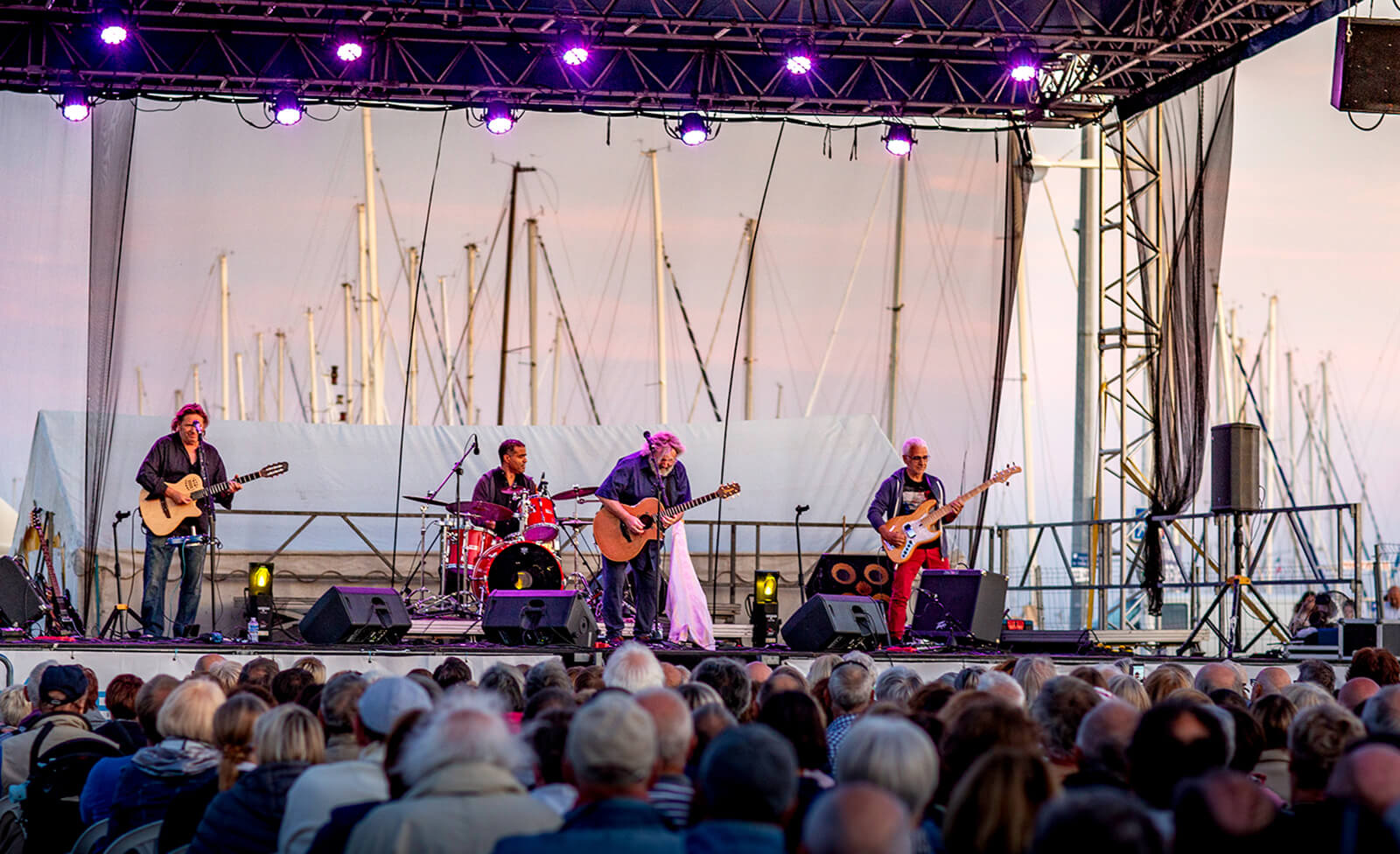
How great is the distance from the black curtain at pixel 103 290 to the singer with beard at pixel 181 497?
653 mm

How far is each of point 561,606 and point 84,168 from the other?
614 centimetres

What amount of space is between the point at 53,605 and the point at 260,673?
19.0 ft

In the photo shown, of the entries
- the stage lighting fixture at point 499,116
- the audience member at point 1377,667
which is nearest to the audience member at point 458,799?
the audience member at point 1377,667

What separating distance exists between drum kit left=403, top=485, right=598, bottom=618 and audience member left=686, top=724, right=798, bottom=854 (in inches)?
376

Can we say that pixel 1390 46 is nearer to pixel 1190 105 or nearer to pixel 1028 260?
pixel 1190 105

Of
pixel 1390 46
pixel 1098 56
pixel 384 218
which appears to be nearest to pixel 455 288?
Answer: pixel 384 218

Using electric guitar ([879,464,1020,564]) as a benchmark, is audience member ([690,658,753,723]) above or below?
below

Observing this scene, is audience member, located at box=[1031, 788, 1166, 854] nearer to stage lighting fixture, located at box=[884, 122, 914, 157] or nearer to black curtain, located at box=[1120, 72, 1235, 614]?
black curtain, located at box=[1120, 72, 1235, 614]

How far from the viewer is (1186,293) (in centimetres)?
1391

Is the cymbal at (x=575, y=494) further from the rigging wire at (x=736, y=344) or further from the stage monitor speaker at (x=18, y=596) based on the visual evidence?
the stage monitor speaker at (x=18, y=596)

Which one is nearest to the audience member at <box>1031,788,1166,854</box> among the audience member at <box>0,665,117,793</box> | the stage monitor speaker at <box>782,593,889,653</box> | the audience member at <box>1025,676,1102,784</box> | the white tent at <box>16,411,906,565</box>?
the audience member at <box>1025,676,1102,784</box>

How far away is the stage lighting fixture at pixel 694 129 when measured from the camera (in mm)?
13906

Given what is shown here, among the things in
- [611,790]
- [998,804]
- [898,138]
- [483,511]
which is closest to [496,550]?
[483,511]

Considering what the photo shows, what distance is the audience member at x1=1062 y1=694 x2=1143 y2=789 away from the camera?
4.29 metres
